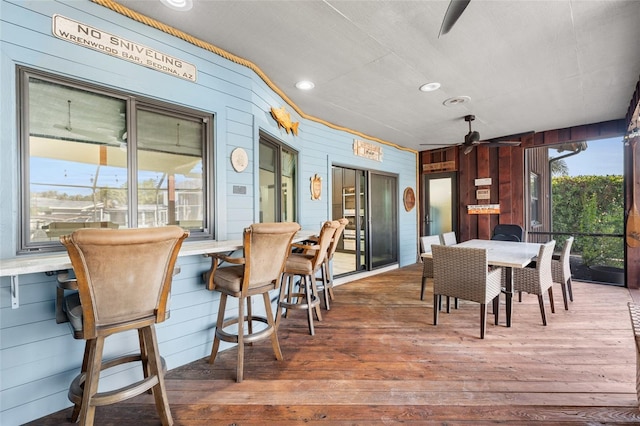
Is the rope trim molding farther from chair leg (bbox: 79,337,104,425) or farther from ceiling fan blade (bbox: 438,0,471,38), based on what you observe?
chair leg (bbox: 79,337,104,425)

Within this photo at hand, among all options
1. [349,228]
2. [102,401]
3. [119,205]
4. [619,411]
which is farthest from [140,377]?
[349,228]

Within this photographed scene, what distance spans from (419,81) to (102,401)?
12.2 ft

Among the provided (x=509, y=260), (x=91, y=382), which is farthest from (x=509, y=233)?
(x=91, y=382)

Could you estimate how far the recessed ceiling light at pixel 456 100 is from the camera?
3.67m

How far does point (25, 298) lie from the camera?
1.66m

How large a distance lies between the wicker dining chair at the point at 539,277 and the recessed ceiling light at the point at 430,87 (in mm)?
2074

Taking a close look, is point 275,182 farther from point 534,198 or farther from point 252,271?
point 534,198

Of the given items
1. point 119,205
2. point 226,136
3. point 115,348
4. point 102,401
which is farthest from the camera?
point 226,136

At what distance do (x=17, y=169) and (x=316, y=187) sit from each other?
3.23m

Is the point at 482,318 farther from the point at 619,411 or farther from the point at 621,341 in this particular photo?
the point at 621,341

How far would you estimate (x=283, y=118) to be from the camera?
343cm

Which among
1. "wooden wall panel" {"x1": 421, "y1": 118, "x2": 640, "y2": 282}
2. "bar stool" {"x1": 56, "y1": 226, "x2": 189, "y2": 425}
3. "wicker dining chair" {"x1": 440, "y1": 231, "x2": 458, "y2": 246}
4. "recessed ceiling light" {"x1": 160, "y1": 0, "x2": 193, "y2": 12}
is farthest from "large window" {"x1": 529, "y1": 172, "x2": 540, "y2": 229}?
"bar stool" {"x1": 56, "y1": 226, "x2": 189, "y2": 425}

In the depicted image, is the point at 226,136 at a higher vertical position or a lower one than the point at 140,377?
higher

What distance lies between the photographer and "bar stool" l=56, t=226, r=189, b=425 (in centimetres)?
129
